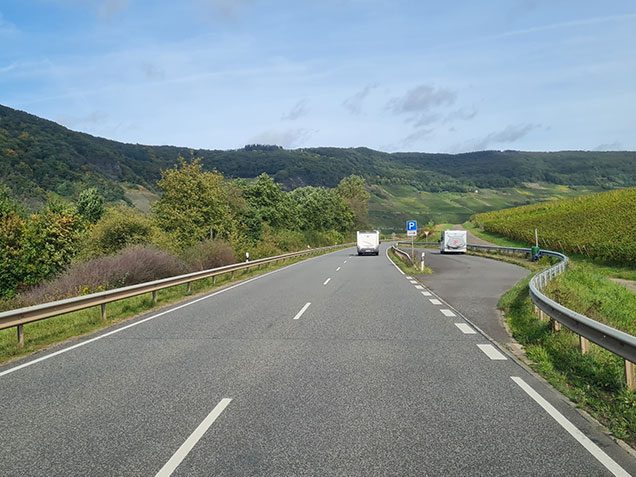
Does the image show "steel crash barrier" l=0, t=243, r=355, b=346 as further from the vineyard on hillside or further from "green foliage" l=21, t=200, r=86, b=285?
"green foliage" l=21, t=200, r=86, b=285

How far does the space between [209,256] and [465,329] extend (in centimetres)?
1755

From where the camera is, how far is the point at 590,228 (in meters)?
40.9

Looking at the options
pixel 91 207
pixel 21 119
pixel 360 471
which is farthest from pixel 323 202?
pixel 21 119

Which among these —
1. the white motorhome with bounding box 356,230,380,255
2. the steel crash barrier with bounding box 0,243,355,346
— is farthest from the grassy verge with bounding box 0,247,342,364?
the white motorhome with bounding box 356,230,380,255

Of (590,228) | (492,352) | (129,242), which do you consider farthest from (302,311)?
(590,228)

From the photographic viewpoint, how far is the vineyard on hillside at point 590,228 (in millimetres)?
31766

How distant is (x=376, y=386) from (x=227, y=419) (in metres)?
1.87

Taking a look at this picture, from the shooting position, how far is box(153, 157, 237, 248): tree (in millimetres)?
35906

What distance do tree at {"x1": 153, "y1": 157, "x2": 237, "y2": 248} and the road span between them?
27.6m

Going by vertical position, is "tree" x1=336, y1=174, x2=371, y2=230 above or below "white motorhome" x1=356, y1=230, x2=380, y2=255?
above

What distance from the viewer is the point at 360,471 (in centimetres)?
354

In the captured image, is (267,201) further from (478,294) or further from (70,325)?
(70,325)

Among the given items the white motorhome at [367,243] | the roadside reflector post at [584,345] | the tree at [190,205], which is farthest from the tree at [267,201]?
the roadside reflector post at [584,345]

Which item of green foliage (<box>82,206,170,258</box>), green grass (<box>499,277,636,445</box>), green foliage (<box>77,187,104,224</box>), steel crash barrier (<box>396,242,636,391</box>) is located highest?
green foliage (<box>77,187,104,224</box>)
